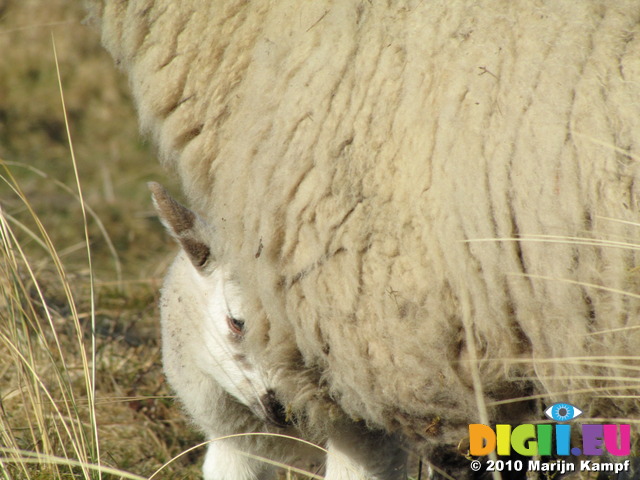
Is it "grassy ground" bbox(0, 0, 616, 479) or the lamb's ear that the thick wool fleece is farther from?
"grassy ground" bbox(0, 0, 616, 479)

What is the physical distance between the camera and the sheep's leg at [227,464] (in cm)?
288

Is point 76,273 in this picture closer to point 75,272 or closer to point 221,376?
point 75,272

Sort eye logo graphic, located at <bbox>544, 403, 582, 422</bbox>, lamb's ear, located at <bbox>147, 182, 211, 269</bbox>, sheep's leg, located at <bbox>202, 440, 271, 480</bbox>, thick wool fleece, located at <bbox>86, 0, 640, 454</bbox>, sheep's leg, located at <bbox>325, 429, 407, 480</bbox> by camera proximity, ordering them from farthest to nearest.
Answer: sheep's leg, located at <bbox>202, 440, 271, 480</bbox> → sheep's leg, located at <bbox>325, 429, 407, 480</bbox> → lamb's ear, located at <bbox>147, 182, 211, 269</bbox> → eye logo graphic, located at <bbox>544, 403, 582, 422</bbox> → thick wool fleece, located at <bbox>86, 0, 640, 454</bbox>

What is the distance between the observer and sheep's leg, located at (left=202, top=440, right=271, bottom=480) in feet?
9.45

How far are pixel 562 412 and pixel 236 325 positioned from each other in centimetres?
105

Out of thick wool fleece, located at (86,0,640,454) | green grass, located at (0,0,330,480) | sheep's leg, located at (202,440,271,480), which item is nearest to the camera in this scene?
thick wool fleece, located at (86,0,640,454)

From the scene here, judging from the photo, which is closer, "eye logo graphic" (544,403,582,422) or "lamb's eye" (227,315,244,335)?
"eye logo graphic" (544,403,582,422)

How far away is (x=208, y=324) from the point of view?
8.71 feet

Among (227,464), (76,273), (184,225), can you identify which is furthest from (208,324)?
(76,273)

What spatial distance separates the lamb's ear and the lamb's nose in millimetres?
497

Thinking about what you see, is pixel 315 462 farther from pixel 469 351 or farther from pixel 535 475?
pixel 469 351

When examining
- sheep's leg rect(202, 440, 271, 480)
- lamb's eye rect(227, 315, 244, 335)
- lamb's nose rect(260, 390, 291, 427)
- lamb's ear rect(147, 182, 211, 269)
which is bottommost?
sheep's leg rect(202, 440, 271, 480)

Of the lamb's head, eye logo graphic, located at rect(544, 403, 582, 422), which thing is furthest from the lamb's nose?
eye logo graphic, located at rect(544, 403, 582, 422)

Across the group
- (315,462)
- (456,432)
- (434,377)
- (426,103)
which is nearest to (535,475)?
(456,432)
